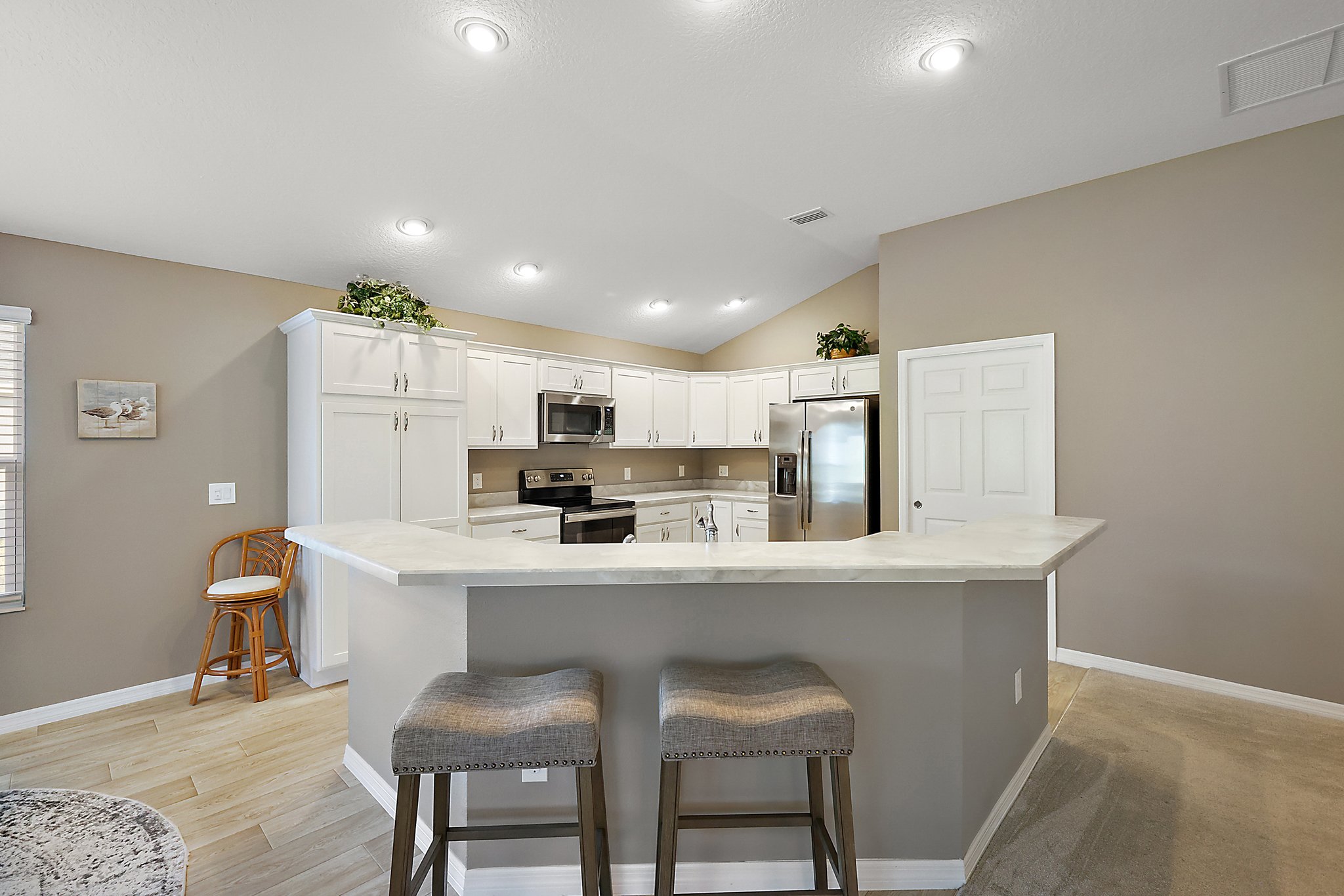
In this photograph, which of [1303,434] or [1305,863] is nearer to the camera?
[1305,863]

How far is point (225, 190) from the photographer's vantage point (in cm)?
297

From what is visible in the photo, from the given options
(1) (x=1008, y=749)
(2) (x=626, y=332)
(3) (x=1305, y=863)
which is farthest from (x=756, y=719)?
(2) (x=626, y=332)

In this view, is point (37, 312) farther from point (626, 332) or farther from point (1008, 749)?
point (1008, 749)

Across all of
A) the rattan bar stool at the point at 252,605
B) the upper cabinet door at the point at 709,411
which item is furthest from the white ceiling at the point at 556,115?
the upper cabinet door at the point at 709,411

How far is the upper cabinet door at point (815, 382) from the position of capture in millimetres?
5234

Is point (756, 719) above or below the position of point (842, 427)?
below

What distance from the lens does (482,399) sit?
4.52 metres

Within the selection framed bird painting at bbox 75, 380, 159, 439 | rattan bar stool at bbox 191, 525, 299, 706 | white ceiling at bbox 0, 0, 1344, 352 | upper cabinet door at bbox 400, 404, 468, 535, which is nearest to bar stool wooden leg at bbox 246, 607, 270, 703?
rattan bar stool at bbox 191, 525, 299, 706

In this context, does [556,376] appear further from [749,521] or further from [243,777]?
[243,777]

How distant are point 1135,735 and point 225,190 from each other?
4.84m

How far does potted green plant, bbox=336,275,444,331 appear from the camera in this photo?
12.0 feet

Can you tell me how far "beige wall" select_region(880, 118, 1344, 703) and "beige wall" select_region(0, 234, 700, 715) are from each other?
449 centimetres

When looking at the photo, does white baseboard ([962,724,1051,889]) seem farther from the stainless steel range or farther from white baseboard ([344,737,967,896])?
the stainless steel range

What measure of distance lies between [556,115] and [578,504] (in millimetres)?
3054
